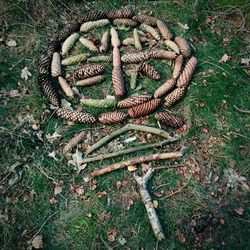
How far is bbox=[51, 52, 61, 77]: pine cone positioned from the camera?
14.1ft

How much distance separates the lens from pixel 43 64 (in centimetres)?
434

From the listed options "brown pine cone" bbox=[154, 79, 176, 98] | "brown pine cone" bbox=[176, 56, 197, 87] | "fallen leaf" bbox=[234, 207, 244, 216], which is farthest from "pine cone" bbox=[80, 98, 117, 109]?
"fallen leaf" bbox=[234, 207, 244, 216]

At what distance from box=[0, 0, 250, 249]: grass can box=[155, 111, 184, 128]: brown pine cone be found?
113 mm

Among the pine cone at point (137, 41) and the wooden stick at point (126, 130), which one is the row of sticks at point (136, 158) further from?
the pine cone at point (137, 41)

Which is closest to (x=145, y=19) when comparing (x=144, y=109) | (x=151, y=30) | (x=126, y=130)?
(x=151, y=30)

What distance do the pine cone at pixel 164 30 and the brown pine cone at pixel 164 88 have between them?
29.4 inches

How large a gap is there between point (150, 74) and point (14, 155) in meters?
1.86

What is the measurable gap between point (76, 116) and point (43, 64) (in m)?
0.87

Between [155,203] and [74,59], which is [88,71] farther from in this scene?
[155,203]

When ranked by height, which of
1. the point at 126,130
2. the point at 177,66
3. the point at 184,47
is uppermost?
the point at 184,47

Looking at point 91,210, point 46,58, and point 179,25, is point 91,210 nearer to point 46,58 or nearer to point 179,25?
point 46,58

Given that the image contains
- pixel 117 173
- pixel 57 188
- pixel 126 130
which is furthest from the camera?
pixel 126 130

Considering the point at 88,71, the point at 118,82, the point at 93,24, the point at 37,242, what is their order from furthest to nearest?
the point at 93,24, the point at 88,71, the point at 118,82, the point at 37,242

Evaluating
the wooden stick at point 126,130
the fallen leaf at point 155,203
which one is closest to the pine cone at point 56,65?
the wooden stick at point 126,130
